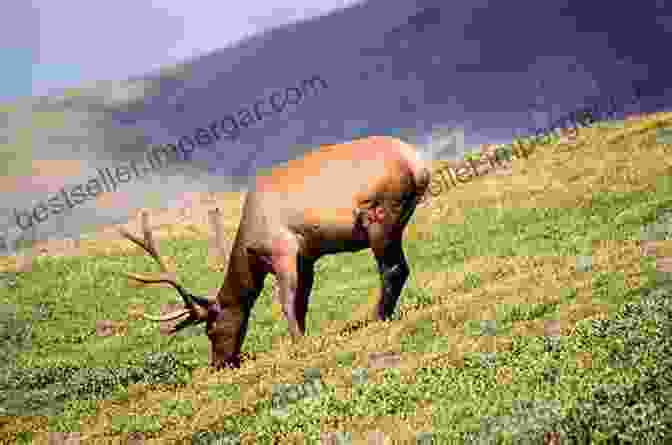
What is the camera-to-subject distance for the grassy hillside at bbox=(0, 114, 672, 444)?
368 inches

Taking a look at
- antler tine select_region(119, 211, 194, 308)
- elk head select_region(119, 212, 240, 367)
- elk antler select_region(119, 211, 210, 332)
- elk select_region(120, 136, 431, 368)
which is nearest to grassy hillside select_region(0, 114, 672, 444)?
elk head select_region(119, 212, 240, 367)

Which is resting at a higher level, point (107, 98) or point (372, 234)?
point (372, 234)

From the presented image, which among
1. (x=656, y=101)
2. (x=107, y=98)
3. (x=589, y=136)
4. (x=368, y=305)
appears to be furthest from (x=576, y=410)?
(x=107, y=98)

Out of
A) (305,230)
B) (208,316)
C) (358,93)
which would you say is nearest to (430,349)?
(305,230)

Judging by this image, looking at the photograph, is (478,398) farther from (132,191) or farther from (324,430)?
(132,191)

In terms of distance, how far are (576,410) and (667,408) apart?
2.84ft

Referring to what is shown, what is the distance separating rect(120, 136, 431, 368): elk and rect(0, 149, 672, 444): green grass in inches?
54.3

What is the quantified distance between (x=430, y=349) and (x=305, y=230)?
380 centimetres

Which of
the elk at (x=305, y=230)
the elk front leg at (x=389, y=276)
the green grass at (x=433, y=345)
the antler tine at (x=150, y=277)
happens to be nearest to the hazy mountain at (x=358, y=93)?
the green grass at (x=433, y=345)

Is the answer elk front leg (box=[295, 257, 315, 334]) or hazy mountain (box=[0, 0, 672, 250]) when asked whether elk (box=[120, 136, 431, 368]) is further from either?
hazy mountain (box=[0, 0, 672, 250])

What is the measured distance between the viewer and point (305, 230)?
15.7 metres

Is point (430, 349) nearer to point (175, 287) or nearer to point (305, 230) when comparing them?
point (305, 230)

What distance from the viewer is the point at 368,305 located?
73.7 ft

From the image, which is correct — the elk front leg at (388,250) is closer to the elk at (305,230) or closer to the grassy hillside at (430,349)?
the elk at (305,230)
